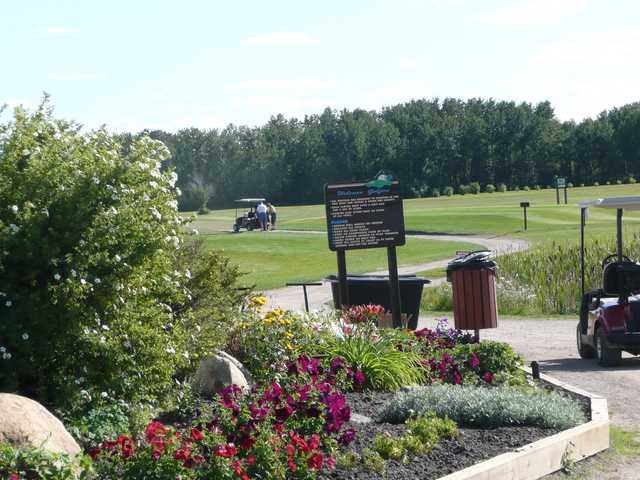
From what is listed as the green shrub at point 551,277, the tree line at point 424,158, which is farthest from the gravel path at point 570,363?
the tree line at point 424,158

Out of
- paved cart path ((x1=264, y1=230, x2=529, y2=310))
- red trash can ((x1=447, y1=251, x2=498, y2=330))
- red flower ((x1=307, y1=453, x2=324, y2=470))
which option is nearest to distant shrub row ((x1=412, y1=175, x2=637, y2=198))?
paved cart path ((x1=264, y1=230, x2=529, y2=310))

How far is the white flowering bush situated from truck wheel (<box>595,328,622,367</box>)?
6.82 metres

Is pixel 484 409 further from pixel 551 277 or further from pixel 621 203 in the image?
pixel 551 277

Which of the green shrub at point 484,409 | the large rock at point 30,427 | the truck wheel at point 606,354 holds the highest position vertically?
the large rock at point 30,427

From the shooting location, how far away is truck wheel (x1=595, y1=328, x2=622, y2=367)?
13195mm

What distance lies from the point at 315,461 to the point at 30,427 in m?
1.73

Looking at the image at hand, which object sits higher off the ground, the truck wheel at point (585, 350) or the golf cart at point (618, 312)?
the golf cart at point (618, 312)

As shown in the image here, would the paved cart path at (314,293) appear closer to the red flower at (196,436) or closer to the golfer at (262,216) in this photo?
the red flower at (196,436)

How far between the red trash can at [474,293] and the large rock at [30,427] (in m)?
8.21

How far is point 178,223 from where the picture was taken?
28.1 ft

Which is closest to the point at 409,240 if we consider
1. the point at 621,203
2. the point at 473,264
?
the point at 473,264

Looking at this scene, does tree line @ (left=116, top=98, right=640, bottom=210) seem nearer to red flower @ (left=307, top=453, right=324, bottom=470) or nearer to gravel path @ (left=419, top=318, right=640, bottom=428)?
gravel path @ (left=419, top=318, right=640, bottom=428)

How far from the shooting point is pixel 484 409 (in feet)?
27.6

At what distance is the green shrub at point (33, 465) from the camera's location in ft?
18.5
